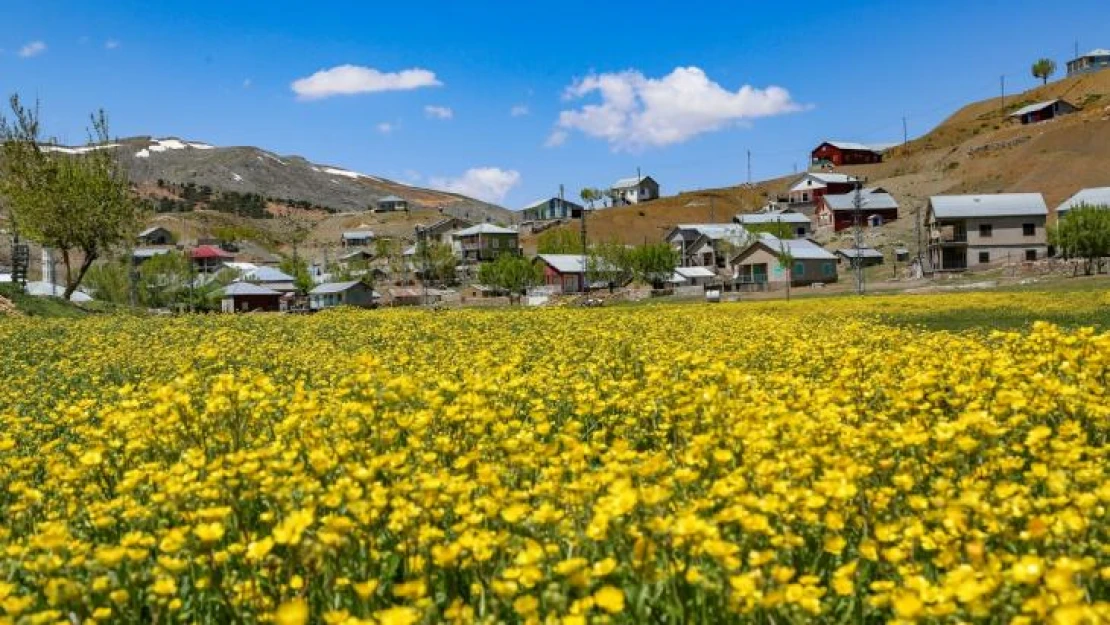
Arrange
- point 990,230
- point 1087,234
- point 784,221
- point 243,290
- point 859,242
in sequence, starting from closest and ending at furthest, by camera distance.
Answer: point 1087,234, point 990,230, point 859,242, point 243,290, point 784,221

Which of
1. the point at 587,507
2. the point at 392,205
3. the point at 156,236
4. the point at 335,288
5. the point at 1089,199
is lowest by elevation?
the point at 587,507

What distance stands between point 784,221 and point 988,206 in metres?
36.1

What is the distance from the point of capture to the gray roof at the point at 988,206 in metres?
79.0

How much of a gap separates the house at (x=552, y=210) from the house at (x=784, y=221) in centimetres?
4871

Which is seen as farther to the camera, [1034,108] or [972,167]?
[1034,108]

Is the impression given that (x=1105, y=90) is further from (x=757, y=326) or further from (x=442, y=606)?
(x=442, y=606)

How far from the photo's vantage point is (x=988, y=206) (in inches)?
3159

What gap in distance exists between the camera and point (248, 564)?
430 cm

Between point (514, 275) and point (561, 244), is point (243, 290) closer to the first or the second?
point (514, 275)

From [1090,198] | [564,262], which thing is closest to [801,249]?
[1090,198]

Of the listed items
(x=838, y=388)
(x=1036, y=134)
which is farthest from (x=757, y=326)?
(x=1036, y=134)

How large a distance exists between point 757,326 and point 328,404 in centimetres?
1236

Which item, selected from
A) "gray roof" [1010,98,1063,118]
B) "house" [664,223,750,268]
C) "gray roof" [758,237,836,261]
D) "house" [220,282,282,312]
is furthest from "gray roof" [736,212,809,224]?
"house" [220,282,282,312]

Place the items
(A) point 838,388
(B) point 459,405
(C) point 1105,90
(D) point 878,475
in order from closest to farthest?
(D) point 878,475 < (B) point 459,405 < (A) point 838,388 < (C) point 1105,90
